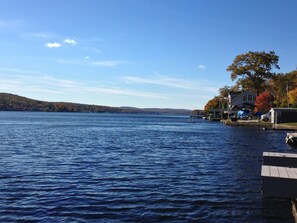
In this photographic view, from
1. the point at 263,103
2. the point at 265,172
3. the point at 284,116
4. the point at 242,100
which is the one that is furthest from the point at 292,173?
the point at 242,100

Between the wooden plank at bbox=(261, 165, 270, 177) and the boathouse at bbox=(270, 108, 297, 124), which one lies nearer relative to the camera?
the wooden plank at bbox=(261, 165, 270, 177)

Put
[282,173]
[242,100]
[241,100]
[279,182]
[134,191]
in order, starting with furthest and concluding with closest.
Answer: [241,100] → [242,100] → [134,191] → [282,173] → [279,182]

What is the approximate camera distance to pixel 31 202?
45.3ft

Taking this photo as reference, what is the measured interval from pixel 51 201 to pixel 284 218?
805 centimetres

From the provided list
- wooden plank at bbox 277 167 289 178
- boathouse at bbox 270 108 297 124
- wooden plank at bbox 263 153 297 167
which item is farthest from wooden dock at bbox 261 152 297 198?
boathouse at bbox 270 108 297 124

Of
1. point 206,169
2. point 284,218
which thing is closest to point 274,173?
point 284,218

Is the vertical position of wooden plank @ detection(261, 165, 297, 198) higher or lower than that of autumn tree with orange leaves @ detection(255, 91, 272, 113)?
lower

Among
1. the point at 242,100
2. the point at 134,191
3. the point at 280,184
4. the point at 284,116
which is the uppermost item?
the point at 242,100

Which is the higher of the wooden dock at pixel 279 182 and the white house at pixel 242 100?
the white house at pixel 242 100

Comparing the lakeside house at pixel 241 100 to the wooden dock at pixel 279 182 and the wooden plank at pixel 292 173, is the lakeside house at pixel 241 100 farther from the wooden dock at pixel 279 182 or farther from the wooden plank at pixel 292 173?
the wooden dock at pixel 279 182

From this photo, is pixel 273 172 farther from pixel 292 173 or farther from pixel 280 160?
pixel 280 160

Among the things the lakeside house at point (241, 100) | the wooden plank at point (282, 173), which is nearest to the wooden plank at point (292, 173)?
the wooden plank at point (282, 173)

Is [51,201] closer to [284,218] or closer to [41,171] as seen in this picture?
[41,171]

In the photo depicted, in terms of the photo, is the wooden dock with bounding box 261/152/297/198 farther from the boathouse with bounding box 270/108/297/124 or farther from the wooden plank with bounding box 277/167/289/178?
the boathouse with bounding box 270/108/297/124
